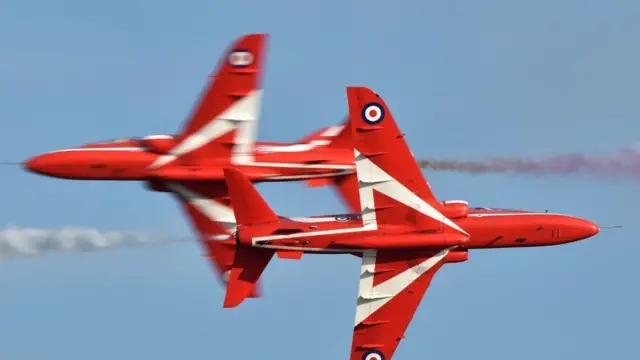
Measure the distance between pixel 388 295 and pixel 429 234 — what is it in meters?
2.40

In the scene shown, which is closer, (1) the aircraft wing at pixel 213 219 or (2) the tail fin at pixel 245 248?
(2) the tail fin at pixel 245 248

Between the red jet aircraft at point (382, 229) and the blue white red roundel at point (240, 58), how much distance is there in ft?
11.4

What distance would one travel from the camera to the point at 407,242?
2913 inches

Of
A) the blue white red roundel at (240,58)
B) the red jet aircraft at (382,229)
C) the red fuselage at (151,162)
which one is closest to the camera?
the red jet aircraft at (382,229)

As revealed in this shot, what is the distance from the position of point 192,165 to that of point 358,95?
5949mm

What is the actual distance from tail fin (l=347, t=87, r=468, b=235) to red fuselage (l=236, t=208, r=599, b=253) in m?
0.34

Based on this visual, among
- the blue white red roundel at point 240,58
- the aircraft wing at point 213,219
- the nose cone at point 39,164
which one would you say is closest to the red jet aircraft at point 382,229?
the aircraft wing at point 213,219

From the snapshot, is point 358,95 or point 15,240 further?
point 15,240

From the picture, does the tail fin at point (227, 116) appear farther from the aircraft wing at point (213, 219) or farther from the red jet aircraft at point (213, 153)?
the aircraft wing at point (213, 219)

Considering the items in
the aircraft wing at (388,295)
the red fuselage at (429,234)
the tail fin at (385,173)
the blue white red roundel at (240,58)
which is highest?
the blue white red roundel at (240,58)

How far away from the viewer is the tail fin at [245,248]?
7369 centimetres

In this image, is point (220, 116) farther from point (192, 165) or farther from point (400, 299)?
point (400, 299)

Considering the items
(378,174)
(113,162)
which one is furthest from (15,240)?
(378,174)

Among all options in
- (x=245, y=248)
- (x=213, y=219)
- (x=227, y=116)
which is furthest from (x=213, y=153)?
(x=245, y=248)
